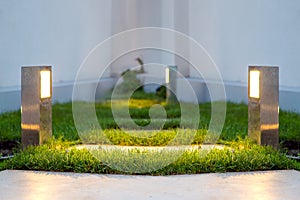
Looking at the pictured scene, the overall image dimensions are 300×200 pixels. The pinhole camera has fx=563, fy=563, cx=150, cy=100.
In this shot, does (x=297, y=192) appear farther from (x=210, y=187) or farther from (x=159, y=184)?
(x=159, y=184)

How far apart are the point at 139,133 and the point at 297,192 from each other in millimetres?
3244

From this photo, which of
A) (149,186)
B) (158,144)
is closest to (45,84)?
(158,144)

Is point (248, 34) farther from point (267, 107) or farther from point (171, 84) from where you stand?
point (267, 107)

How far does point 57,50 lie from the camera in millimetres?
11891

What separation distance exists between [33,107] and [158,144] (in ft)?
5.44

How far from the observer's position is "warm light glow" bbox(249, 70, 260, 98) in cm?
640

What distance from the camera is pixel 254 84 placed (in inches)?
254

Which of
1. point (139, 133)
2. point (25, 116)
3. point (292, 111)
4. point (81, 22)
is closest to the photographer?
point (25, 116)

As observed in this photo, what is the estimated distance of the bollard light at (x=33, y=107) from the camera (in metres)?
6.27

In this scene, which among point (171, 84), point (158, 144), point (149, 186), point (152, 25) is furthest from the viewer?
point (152, 25)

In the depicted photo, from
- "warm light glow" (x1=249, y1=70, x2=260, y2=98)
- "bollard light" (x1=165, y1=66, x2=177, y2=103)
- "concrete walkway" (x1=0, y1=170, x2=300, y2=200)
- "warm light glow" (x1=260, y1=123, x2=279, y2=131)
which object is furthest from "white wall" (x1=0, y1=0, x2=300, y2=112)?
"concrete walkway" (x1=0, y1=170, x2=300, y2=200)

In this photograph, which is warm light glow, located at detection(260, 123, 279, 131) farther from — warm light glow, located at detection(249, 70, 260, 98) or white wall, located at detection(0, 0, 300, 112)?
white wall, located at detection(0, 0, 300, 112)

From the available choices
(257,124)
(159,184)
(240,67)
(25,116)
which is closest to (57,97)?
(240,67)

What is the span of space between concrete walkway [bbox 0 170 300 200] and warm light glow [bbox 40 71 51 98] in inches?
49.1
